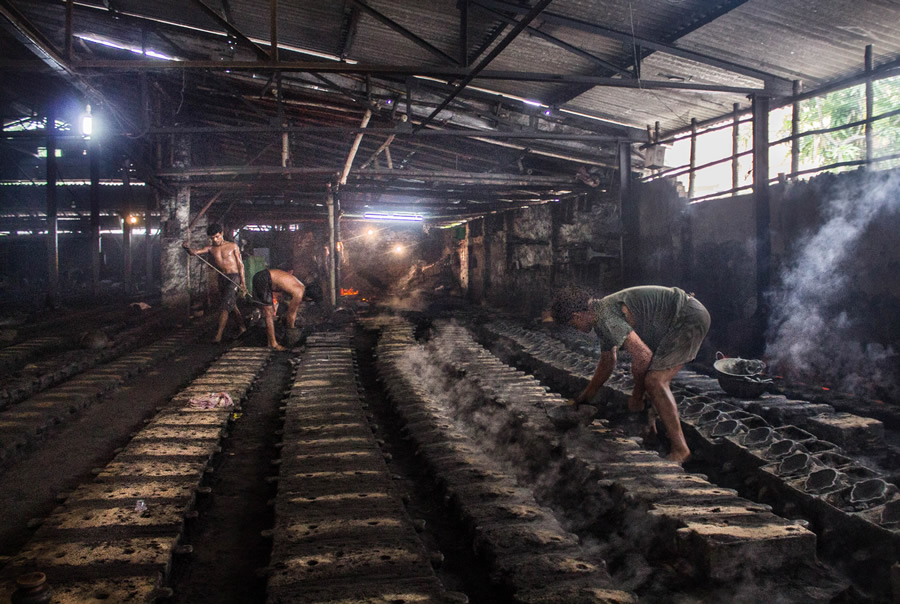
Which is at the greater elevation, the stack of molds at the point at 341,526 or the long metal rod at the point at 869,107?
the long metal rod at the point at 869,107

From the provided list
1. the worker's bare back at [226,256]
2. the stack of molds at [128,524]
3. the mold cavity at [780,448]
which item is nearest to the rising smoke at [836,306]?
the mold cavity at [780,448]

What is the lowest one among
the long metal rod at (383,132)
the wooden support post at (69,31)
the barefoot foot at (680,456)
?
the barefoot foot at (680,456)

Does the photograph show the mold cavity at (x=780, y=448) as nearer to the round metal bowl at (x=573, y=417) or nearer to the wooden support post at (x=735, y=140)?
the round metal bowl at (x=573, y=417)

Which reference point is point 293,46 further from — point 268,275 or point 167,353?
point 167,353

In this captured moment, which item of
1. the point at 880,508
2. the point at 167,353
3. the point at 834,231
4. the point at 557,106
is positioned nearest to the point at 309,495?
the point at 880,508

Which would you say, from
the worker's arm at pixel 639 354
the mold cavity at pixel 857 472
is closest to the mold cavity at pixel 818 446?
the mold cavity at pixel 857 472

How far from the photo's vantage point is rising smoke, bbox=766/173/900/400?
6.26 m

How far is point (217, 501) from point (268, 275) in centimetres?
612

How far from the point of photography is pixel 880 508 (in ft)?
10.1

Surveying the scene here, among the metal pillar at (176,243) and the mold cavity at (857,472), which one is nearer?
the mold cavity at (857,472)

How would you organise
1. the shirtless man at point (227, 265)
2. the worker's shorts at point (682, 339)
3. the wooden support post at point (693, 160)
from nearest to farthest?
the worker's shorts at point (682, 339), the wooden support post at point (693, 160), the shirtless man at point (227, 265)

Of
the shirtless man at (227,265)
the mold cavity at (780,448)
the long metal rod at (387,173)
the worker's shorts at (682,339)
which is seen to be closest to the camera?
the mold cavity at (780,448)

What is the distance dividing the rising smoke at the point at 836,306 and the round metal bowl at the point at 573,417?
3.73 meters

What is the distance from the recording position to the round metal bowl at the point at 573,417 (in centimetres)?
459
